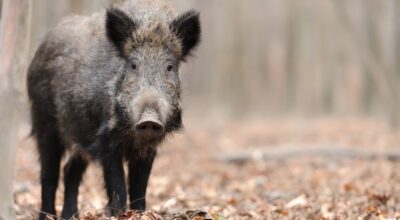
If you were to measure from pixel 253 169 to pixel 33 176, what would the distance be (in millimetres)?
4004

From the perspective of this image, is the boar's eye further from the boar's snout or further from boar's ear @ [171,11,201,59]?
the boar's snout

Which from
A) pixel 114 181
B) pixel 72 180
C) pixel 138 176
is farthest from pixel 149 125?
pixel 72 180

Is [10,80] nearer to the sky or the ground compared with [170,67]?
nearer to the ground

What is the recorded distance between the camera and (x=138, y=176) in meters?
6.82

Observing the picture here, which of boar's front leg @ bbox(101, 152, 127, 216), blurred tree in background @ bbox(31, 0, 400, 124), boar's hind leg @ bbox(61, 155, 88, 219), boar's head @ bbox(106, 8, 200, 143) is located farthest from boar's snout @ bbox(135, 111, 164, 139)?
blurred tree in background @ bbox(31, 0, 400, 124)

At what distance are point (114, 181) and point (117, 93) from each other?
81 centimetres

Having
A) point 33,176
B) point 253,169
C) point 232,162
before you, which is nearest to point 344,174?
point 253,169

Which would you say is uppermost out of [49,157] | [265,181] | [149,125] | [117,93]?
[265,181]

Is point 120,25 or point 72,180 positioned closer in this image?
point 120,25

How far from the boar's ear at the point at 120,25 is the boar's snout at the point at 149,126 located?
3.92 feet

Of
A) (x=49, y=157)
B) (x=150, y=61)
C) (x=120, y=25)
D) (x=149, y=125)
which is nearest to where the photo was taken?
(x=149, y=125)

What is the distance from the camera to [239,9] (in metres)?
33.9

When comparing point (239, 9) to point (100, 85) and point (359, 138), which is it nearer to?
point (359, 138)

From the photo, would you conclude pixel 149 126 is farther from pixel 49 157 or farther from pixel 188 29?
pixel 49 157
